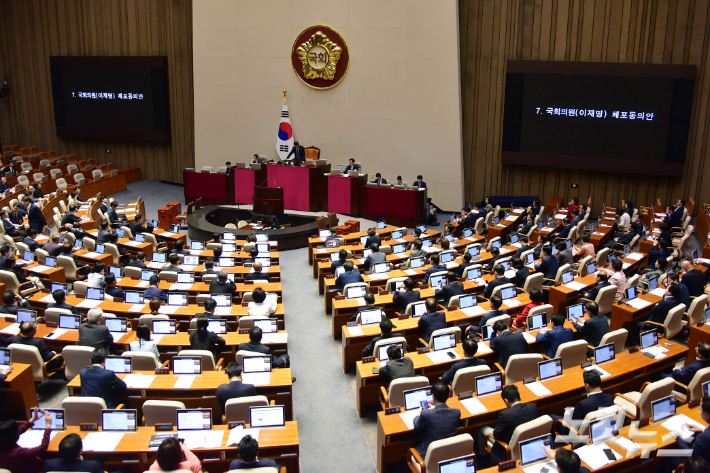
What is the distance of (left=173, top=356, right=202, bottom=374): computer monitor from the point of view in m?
6.51

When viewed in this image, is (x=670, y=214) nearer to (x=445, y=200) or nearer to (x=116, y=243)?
(x=445, y=200)

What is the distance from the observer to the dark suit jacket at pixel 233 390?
586 cm

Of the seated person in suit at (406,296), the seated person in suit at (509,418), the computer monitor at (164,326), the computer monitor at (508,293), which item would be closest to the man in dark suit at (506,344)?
the seated person in suit at (509,418)

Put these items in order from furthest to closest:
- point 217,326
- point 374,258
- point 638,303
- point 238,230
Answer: point 238,230
point 374,258
point 638,303
point 217,326

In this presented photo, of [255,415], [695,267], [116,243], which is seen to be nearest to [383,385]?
[255,415]

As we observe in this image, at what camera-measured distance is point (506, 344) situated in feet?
22.5

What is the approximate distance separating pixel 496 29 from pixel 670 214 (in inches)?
301

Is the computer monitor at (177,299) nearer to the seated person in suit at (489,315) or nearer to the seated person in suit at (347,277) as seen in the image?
the seated person in suit at (347,277)

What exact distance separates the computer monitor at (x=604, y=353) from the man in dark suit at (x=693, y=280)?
3219 mm

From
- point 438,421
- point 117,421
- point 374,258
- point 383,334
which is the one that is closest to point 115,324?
point 117,421

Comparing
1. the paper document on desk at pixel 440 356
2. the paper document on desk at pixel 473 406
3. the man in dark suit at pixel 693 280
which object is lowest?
the paper document on desk at pixel 473 406

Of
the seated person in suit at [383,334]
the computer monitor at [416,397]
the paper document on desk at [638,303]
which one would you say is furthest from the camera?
the paper document on desk at [638,303]

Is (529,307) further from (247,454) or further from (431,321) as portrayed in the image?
(247,454)

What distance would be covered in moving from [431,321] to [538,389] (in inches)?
74.5
